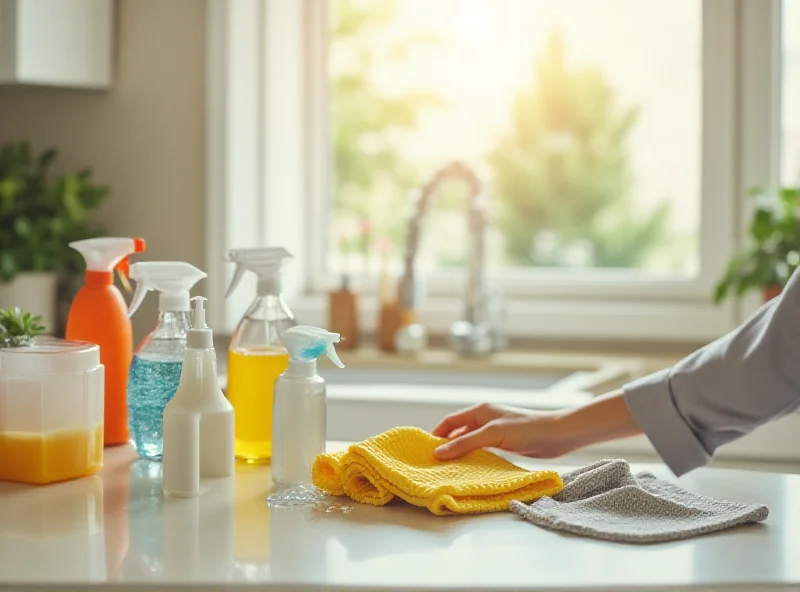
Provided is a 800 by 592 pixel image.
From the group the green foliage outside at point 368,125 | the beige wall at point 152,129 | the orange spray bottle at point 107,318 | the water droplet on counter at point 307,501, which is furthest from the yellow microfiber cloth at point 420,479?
the green foliage outside at point 368,125

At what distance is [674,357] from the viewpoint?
257 centimetres

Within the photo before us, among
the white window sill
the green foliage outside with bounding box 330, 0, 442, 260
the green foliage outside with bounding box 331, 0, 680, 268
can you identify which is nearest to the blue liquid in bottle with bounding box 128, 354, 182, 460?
the white window sill

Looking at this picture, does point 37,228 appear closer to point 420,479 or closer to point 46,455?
point 46,455

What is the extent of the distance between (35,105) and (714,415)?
213 cm

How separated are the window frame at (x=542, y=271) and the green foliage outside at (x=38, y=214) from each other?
31 cm

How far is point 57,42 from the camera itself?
2.57 metres

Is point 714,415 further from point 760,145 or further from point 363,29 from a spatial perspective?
point 363,29

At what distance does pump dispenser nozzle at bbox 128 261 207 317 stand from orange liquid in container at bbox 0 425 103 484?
17 cm

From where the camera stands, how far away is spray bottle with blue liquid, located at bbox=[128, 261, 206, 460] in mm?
1318

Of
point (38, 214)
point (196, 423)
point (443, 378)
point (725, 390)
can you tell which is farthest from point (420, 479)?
point (38, 214)

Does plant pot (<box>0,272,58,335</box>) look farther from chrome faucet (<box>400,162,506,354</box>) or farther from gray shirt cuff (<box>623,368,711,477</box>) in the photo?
gray shirt cuff (<box>623,368,711,477</box>)

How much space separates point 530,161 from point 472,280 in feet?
1.46

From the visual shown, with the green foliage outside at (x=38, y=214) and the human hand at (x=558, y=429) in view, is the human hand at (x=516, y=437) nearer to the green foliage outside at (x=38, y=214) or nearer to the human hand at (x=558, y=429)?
the human hand at (x=558, y=429)

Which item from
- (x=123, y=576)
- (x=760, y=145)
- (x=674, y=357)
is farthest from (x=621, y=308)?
(x=123, y=576)
